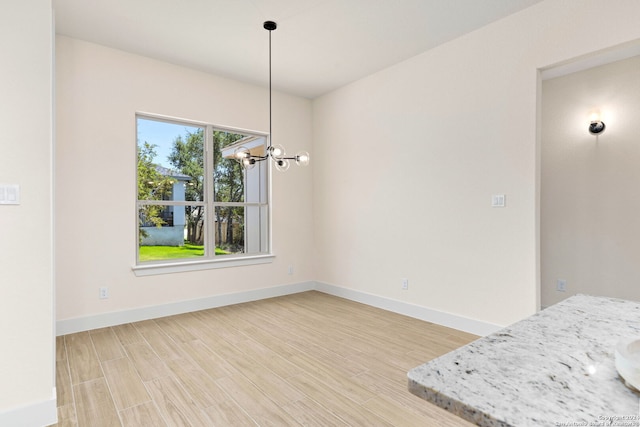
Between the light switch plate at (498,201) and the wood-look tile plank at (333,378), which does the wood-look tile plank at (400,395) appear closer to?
the wood-look tile plank at (333,378)

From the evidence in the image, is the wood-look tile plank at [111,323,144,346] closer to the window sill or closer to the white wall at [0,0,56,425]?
the window sill

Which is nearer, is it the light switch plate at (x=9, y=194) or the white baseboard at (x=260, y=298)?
the light switch plate at (x=9, y=194)

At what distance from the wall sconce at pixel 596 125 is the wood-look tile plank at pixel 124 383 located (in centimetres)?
481

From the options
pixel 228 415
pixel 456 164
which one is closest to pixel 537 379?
pixel 228 415

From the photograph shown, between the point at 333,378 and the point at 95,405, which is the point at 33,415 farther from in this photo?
the point at 333,378

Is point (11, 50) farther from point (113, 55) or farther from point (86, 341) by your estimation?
point (86, 341)

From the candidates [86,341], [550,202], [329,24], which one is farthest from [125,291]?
[550,202]

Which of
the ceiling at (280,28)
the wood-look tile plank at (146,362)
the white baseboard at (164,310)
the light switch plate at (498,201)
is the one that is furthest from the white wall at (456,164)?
the wood-look tile plank at (146,362)

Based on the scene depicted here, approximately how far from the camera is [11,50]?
1.90 m

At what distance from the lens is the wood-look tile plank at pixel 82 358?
256 centimetres

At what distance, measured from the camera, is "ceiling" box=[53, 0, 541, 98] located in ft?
9.73

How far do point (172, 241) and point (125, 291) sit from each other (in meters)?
0.77

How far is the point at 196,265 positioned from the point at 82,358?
5.23 ft

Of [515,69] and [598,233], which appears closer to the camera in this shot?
[515,69]
